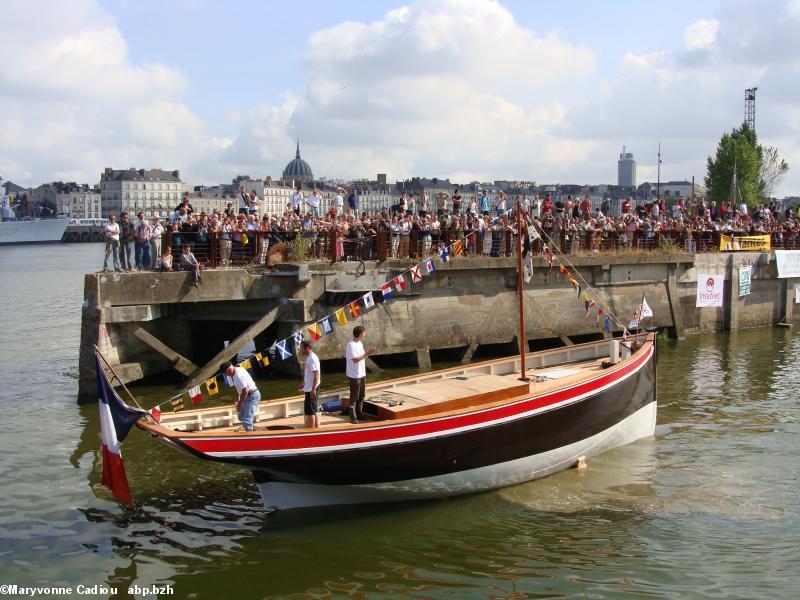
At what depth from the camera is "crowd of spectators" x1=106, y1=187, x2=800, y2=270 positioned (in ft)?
65.4

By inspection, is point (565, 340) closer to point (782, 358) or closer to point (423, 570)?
point (782, 358)

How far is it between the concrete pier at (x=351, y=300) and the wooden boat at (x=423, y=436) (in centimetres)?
628

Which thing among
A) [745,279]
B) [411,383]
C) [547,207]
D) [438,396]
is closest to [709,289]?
[745,279]

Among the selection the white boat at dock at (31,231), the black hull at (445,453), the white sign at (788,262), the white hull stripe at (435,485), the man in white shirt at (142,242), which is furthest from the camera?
the white boat at dock at (31,231)

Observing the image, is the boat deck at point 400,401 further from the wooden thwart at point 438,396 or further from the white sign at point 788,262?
the white sign at point 788,262

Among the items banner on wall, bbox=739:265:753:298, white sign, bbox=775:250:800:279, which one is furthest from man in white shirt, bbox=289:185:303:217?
white sign, bbox=775:250:800:279

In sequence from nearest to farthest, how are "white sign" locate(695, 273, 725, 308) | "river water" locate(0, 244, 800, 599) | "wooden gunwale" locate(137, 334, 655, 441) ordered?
1. "river water" locate(0, 244, 800, 599)
2. "wooden gunwale" locate(137, 334, 655, 441)
3. "white sign" locate(695, 273, 725, 308)

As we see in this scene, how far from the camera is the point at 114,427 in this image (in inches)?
424

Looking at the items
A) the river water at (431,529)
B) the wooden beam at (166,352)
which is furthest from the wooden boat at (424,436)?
the wooden beam at (166,352)

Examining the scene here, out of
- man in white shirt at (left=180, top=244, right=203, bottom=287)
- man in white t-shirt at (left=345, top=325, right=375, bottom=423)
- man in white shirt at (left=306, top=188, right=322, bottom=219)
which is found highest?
man in white shirt at (left=306, top=188, right=322, bottom=219)

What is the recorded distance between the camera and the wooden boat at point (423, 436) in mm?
10969

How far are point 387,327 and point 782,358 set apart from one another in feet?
39.6

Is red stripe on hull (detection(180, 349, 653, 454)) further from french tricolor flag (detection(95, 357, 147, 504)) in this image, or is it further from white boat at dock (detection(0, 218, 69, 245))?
white boat at dock (detection(0, 218, 69, 245))

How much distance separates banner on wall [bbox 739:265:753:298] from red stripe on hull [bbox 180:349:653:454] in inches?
766
